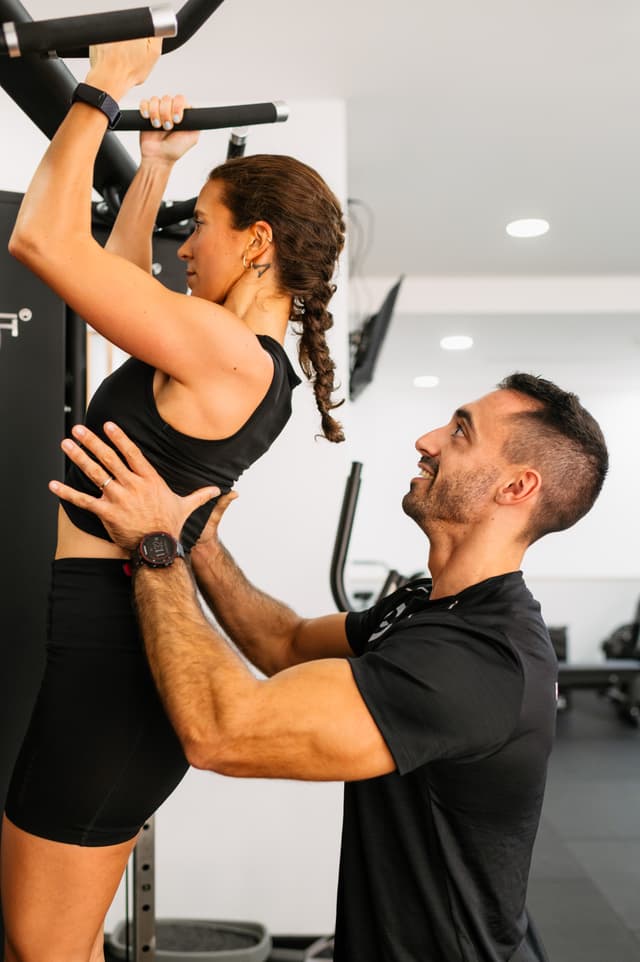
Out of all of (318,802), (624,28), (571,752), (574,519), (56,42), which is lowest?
(571,752)

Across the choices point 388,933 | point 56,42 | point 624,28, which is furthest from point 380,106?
point 388,933

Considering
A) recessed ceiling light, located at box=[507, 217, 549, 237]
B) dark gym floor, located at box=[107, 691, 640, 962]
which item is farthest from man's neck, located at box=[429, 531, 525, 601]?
recessed ceiling light, located at box=[507, 217, 549, 237]

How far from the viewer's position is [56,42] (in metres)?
0.83

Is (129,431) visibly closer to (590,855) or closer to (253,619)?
(253,619)

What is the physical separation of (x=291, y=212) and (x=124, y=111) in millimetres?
248

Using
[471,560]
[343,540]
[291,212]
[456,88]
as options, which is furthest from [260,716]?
[456,88]

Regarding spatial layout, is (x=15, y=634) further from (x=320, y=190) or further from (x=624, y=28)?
(x=624, y=28)

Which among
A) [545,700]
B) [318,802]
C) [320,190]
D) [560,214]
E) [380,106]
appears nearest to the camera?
[545,700]

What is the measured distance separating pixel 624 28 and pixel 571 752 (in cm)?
412

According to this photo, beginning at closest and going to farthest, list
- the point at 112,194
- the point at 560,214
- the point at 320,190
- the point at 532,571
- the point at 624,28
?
the point at 320,190
the point at 112,194
the point at 624,28
the point at 560,214
the point at 532,571

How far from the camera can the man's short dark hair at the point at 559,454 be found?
51.6 inches

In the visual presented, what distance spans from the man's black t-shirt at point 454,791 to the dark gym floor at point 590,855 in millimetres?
1774

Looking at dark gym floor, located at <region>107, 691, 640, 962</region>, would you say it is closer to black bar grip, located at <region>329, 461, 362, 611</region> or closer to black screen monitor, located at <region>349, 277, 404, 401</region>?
black bar grip, located at <region>329, 461, 362, 611</region>

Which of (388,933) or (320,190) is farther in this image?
(320,190)
